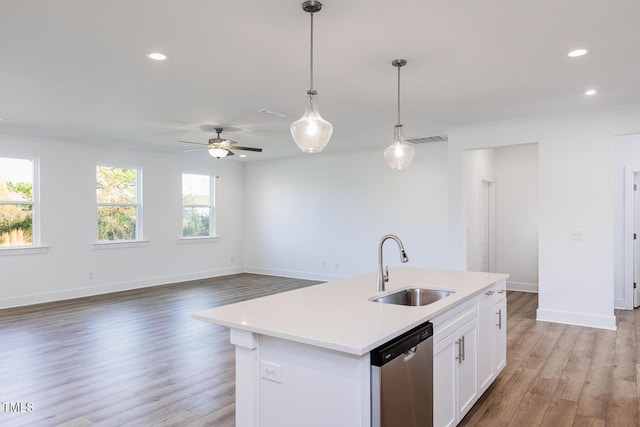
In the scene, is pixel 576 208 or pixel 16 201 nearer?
pixel 576 208

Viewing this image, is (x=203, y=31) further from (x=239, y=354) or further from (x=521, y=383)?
(x=521, y=383)

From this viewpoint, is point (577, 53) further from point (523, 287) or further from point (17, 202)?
point (17, 202)

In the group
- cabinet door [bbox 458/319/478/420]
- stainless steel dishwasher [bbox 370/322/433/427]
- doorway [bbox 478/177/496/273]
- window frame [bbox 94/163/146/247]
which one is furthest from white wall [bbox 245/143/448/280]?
stainless steel dishwasher [bbox 370/322/433/427]

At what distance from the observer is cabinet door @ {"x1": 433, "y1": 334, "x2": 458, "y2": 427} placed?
217 cm

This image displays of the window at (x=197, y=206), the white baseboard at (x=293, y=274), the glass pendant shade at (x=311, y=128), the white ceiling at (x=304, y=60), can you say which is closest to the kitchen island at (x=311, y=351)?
the glass pendant shade at (x=311, y=128)

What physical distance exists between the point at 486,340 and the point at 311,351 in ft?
5.71

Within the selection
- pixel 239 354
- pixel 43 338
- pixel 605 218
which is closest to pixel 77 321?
pixel 43 338

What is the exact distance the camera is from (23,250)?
607cm

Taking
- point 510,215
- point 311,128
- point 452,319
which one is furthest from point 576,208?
point 311,128

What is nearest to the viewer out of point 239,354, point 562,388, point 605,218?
point 239,354

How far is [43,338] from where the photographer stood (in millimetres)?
4371

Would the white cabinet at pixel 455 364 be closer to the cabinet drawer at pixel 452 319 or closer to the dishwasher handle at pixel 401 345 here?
the cabinet drawer at pixel 452 319

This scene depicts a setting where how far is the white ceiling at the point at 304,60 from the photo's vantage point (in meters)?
2.39

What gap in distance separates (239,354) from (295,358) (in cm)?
31
